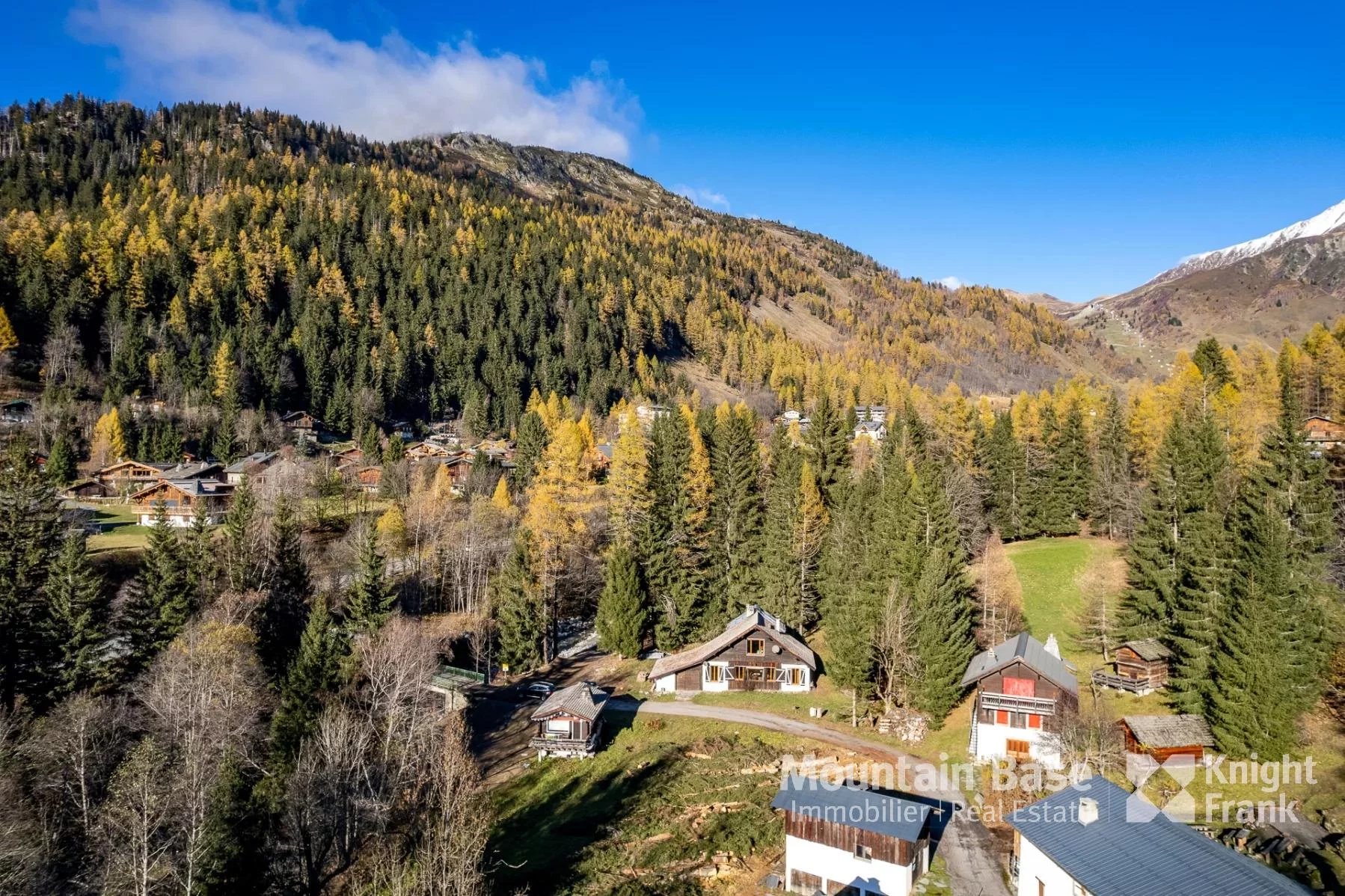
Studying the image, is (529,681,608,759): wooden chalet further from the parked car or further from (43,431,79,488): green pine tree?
(43,431,79,488): green pine tree

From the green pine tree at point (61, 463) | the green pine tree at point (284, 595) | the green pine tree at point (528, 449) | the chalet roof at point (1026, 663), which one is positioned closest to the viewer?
the chalet roof at point (1026, 663)

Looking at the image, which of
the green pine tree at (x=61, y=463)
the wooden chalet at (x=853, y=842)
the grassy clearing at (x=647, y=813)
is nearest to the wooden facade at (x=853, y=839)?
the wooden chalet at (x=853, y=842)

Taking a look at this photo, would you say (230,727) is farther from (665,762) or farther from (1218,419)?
(1218,419)

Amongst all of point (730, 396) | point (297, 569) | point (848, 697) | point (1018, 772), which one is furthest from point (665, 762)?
point (730, 396)

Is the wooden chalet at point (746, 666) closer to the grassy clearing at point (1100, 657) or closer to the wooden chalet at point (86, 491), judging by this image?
the grassy clearing at point (1100, 657)

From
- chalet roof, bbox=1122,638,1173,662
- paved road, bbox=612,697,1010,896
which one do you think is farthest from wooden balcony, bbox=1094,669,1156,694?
paved road, bbox=612,697,1010,896
